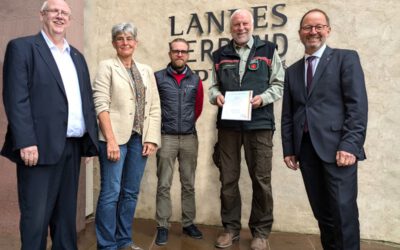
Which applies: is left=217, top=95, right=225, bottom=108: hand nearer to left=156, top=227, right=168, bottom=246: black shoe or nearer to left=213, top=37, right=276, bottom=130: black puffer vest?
left=213, top=37, right=276, bottom=130: black puffer vest

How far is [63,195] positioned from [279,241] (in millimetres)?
2178

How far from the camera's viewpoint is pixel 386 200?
10.8 ft

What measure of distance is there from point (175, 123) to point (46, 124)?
1.32m

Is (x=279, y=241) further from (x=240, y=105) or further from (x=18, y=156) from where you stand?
(x=18, y=156)

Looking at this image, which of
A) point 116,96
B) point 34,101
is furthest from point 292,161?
Answer: point 34,101

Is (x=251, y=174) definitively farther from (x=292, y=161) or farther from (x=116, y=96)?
(x=116, y=96)

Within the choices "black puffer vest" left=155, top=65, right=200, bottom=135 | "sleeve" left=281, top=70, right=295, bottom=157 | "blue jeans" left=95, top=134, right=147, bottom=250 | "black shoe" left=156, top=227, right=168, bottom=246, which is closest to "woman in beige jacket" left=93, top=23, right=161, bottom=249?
"blue jeans" left=95, top=134, right=147, bottom=250

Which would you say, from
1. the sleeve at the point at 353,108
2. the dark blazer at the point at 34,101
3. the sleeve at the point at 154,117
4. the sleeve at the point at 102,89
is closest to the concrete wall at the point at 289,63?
the sleeve at the point at 154,117

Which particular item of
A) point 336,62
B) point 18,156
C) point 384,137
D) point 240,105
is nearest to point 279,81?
point 240,105

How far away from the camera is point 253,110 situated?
287 cm

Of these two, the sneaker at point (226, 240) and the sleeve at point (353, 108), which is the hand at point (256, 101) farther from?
the sneaker at point (226, 240)

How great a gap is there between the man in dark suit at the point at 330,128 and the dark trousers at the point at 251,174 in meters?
0.60

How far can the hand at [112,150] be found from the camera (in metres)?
2.55

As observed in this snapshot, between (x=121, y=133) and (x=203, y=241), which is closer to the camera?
(x=121, y=133)
